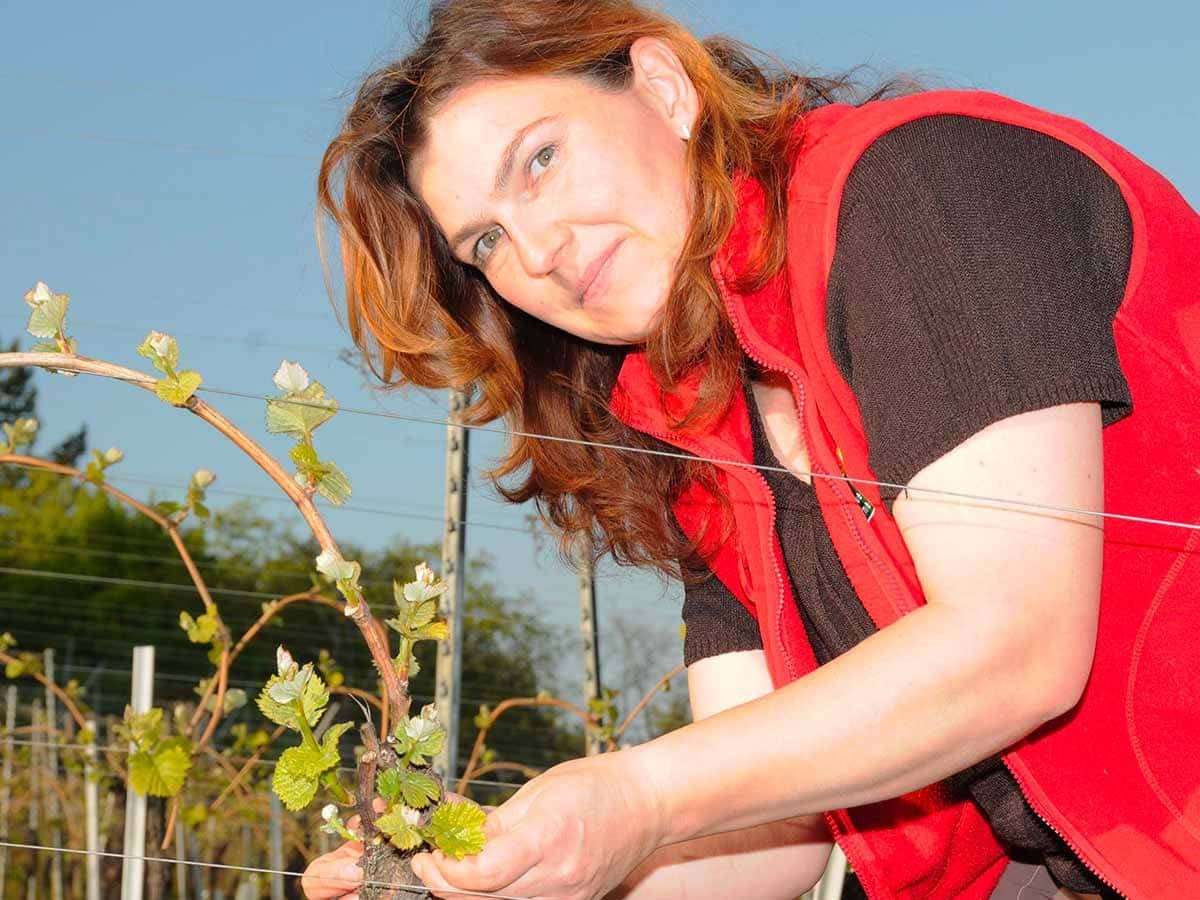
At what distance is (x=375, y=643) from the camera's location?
73 centimetres

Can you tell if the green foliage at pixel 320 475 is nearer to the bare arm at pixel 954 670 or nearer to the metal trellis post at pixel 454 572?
the bare arm at pixel 954 670

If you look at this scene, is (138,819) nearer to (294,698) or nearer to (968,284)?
(294,698)

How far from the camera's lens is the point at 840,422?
2.63 ft

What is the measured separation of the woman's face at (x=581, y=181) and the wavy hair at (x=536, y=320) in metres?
0.02

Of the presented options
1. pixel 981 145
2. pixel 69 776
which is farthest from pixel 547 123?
pixel 69 776

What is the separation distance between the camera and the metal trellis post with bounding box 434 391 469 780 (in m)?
2.40

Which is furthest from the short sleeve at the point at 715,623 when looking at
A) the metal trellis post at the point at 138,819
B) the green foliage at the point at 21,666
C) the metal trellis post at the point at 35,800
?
the metal trellis post at the point at 35,800

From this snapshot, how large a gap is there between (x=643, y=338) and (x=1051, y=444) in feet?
1.22

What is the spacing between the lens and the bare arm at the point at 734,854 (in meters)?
1.06

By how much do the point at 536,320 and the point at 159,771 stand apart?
93 centimetres

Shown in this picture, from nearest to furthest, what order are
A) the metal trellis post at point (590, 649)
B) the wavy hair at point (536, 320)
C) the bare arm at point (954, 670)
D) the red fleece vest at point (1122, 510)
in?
the bare arm at point (954, 670) → the red fleece vest at point (1122, 510) → the wavy hair at point (536, 320) → the metal trellis post at point (590, 649)

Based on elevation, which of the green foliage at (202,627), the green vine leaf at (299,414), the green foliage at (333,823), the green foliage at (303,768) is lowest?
the green foliage at (333,823)

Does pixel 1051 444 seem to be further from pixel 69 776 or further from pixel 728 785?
pixel 69 776

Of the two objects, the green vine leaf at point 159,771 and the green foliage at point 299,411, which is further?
the green vine leaf at point 159,771
